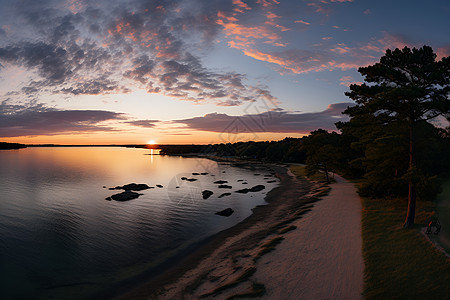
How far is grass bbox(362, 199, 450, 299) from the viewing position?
12.6m

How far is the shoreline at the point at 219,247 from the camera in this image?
55.0 ft

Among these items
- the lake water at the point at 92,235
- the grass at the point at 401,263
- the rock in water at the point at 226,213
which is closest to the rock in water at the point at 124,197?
the lake water at the point at 92,235

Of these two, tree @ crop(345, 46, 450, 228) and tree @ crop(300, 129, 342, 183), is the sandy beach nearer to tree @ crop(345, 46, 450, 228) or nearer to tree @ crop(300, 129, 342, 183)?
tree @ crop(345, 46, 450, 228)

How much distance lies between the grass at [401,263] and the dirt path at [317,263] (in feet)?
2.42

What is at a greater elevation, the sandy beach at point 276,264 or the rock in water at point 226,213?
the sandy beach at point 276,264

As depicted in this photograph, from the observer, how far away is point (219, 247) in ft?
78.2

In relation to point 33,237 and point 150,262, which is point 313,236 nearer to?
point 150,262

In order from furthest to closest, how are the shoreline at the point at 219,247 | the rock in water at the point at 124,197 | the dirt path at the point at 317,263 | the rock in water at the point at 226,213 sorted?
1. the rock in water at the point at 124,197
2. the rock in water at the point at 226,213
3. the shoreline at the point at 219,247
4. the dirt path at the point at 317,263

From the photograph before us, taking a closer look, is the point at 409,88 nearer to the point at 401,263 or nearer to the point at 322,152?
the point at 401,263

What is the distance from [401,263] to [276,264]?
26.5 feet

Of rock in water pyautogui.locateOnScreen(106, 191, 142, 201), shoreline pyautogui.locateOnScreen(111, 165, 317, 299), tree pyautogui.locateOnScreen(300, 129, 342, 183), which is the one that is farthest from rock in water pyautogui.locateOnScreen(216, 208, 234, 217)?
tree pyautogui.locateOnScreen(300, 129, 342, 183)

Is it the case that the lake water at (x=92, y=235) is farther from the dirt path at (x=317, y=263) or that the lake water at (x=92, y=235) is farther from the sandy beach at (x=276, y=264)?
the dirt path at (x=317, y=263)

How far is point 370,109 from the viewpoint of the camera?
20.0 metres

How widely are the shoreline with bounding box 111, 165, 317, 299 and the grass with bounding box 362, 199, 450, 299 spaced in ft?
31.5
